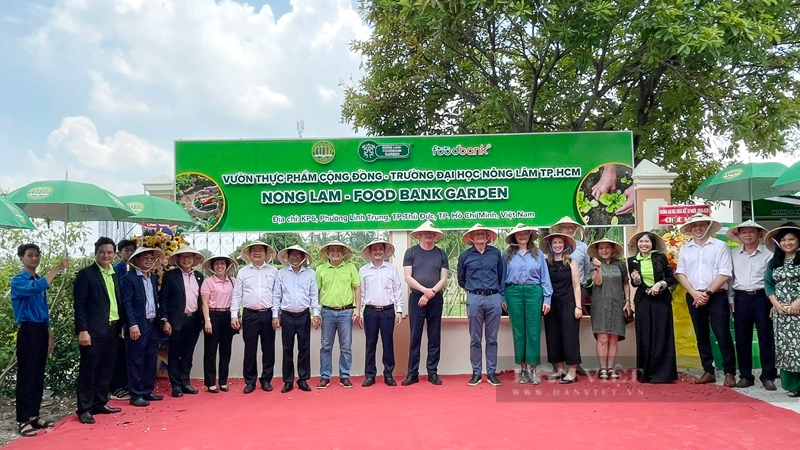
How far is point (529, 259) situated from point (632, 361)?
1806 mm

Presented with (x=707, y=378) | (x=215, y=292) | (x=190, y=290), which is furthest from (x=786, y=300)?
(x=190, y=290)

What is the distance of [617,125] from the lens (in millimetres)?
11969

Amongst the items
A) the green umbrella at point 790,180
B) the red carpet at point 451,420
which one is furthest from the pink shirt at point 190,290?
the green umbrella at point 790,180

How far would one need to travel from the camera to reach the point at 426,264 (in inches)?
283

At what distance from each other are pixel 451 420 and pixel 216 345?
110 inches

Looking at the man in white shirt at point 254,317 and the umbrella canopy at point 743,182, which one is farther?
the umbrella canopy at point 743,182

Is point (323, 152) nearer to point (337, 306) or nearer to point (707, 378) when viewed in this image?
point (337, 306)

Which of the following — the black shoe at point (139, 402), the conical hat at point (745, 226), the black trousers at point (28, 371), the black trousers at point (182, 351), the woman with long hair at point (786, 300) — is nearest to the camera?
the black trousers at point (28, 371)

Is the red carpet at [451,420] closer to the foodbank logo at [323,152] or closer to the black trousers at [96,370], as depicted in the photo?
the black trousers at [96,370]

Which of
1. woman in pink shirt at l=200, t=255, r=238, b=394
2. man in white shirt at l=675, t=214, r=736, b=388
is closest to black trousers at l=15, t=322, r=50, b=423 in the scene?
woman in pink shirt at l=200, t=255, r=238, b=394

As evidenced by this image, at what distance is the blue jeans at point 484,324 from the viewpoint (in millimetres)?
6992

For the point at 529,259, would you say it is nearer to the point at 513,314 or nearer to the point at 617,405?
the point at 513,314

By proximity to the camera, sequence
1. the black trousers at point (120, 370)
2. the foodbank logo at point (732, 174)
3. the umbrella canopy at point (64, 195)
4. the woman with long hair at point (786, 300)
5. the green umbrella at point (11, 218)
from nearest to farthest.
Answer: the green umbrella at point (11, 218) → the umbrella canopy at point (64, 195) → the woman with long hair at point (786, 300) → the black trousers at point (120, 370) → the foodbank logo at point (732, 174)

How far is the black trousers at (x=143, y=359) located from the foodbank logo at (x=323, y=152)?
2.95 meters
